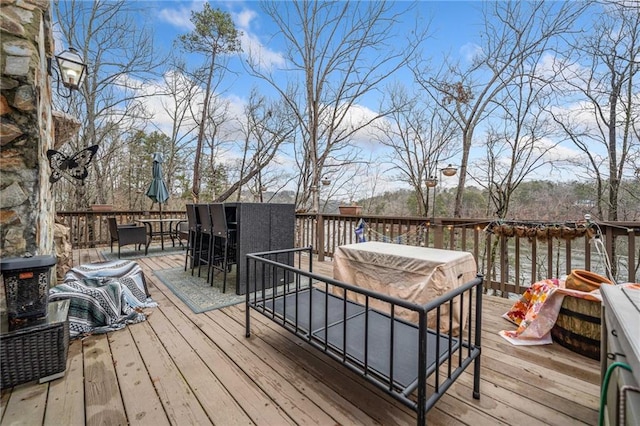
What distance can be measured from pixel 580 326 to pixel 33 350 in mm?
3736

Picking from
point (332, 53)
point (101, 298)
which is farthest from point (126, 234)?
point (332, 53)

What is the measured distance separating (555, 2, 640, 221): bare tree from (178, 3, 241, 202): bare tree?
9.69 meters

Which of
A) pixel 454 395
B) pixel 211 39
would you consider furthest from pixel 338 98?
pixel 454 395

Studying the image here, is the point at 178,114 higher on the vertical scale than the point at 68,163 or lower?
higher

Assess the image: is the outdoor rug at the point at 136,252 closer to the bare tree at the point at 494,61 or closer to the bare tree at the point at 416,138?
the bare tree at the point at 494,61

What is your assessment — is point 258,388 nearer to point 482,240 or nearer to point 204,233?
point 204,233

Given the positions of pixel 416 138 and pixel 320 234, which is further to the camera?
pixel 416 138

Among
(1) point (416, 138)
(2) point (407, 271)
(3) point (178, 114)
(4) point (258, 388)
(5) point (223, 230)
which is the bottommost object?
(4) point (258, 388)

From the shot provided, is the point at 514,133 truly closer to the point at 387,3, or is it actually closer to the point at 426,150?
the point at 426,150

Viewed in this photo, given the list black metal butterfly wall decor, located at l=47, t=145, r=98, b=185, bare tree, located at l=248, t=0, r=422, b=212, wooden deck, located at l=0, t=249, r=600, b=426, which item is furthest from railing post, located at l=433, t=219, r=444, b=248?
black metal butterfly wall decor, located at l=47, t=145, r=98, b=185

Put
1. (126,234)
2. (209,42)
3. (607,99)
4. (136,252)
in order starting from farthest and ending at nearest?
(209,42) < (607,99) < (136,252) < (126,234)

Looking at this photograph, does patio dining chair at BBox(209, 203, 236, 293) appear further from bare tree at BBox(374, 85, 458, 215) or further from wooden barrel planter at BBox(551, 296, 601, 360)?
bare tree at BBox(374, 85, 458, 215)

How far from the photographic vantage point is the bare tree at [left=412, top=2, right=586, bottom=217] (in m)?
6.74

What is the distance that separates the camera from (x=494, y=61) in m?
7.63
